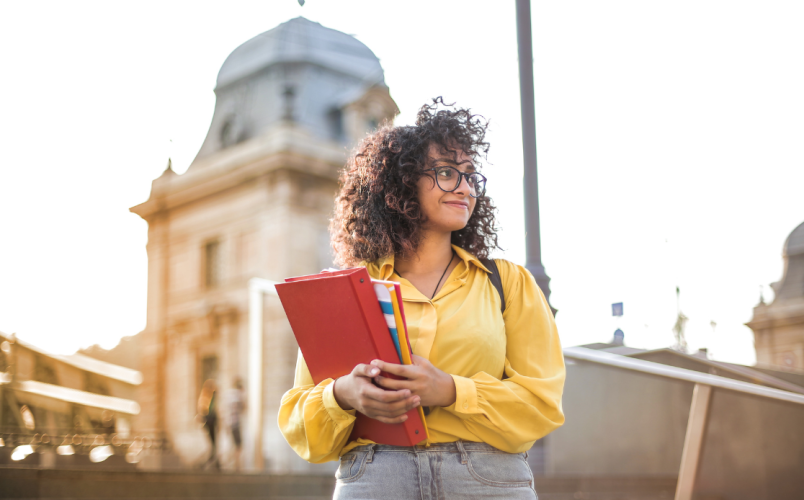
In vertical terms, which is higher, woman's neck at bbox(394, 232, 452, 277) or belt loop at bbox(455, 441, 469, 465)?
woman's neck at bbox(394, 232, 452, 277)

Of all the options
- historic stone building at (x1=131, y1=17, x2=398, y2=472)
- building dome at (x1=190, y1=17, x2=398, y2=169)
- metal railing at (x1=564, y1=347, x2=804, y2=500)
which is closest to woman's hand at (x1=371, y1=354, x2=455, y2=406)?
metal railing at (x1=564, y1=347, x2=804, y2=500)

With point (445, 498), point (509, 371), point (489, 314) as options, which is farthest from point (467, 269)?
point (445, 498)

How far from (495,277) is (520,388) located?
0.34 metres

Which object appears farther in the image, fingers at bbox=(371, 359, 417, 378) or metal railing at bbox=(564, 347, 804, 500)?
metal railing at bbox=(564, 347, 804, 500)

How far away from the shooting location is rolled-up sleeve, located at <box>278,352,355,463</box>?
6.07ft

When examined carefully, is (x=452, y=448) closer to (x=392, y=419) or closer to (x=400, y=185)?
(x=392, y=419)

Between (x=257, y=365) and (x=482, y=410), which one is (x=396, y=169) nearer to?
(x=482, y=410)

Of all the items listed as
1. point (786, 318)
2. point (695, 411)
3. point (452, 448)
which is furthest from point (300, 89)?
point (452, 448)

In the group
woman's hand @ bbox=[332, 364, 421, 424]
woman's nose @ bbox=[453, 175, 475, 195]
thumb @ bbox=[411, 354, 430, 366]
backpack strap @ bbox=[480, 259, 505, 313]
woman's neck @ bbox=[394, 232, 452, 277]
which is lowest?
woman's hand @ bbox=[332, 364, 421, 424]

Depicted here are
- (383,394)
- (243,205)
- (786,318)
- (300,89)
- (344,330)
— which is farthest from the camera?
(300,89)

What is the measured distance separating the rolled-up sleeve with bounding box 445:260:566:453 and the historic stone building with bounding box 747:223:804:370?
93.4 inches

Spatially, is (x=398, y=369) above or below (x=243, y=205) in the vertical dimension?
below

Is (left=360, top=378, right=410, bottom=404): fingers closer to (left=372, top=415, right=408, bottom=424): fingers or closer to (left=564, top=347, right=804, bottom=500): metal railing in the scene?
(left=372, top=415, right=408, bottom=424): fingers

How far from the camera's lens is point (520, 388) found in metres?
1.87
